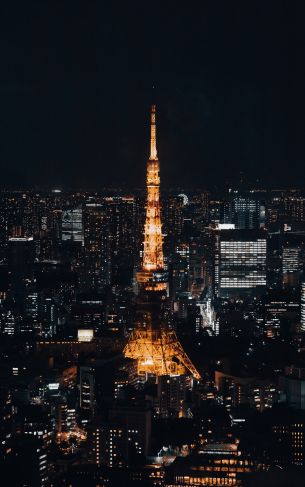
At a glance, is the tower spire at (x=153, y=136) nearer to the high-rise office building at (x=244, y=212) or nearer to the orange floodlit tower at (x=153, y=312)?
the orange floodlit tower at (x=153, y=312)

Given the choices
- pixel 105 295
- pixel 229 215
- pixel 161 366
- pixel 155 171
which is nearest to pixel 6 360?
pixel 161 366

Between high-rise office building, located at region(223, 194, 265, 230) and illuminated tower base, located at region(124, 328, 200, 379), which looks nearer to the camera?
illuminated tower base, located at region(124, 328, 200, 379)

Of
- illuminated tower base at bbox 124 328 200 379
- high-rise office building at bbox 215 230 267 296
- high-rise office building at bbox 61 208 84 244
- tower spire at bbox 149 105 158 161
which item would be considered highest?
tower spire at bbox 149 105 158 161

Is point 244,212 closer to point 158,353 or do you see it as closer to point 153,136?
point 158,353

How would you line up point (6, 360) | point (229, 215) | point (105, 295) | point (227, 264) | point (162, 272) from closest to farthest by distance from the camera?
point (6, 360) < point (162, 272) < point (105, 295) < point (229, 215) < point (227, 264)

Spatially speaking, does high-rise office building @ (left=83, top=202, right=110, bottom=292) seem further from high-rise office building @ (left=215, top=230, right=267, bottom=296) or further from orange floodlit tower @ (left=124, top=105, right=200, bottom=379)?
orange floodlit tower @ (left=124, top=105, right=200, bottom=379)

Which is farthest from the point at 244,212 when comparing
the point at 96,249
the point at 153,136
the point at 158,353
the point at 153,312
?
the point at 153,136

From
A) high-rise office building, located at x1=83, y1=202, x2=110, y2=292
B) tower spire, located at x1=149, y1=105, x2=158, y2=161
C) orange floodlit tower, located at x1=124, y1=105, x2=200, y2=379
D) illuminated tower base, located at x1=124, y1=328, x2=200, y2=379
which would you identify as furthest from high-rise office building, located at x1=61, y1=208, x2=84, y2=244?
tower spire, located at x1=149, y1=105, x2=158, y2=161

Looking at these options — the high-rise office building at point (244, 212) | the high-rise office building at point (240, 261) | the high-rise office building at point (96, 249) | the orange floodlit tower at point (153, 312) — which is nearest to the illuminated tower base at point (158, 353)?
the orange floodlit tower at point (153, 312)

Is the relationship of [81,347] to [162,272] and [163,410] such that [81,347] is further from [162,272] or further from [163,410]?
[163,410]
